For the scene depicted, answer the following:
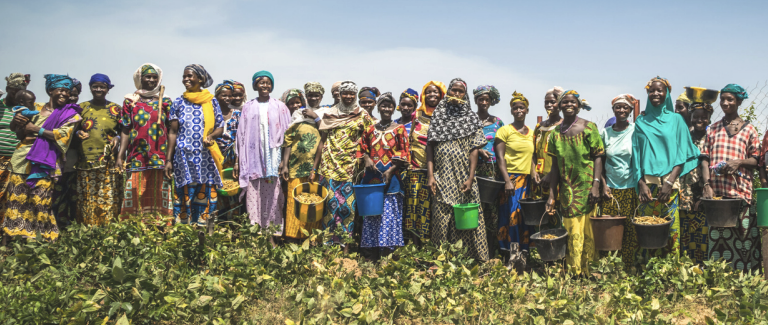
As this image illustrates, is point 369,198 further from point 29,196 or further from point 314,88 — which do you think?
point 29,196

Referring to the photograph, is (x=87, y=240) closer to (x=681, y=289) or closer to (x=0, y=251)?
(x=0, y=251)

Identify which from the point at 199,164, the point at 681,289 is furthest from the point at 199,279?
the point at 681,289

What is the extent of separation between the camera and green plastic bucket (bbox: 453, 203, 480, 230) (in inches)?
215

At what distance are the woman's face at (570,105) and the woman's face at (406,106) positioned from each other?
1.66m

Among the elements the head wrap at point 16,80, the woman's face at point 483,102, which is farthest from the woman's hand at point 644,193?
the head wrap at point 16,80

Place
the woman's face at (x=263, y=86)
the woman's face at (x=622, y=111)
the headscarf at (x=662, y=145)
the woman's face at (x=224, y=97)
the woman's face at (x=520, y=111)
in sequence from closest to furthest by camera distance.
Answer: the headscarf at (x=662, y=145) < the woman's face at (x=622, y=111) < the woman's face at (x=520, y=111) < the woman's face at (x=263, y=86) < the woman's face at (x=224, y=97)

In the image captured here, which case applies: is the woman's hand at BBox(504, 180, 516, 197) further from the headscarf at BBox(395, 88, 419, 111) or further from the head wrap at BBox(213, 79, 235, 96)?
the head wrap at BBox(213, 79, 235, 96)

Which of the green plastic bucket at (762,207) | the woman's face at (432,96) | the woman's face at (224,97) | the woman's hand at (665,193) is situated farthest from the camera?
the woman's face at (224,97)

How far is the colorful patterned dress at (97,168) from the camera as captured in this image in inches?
252

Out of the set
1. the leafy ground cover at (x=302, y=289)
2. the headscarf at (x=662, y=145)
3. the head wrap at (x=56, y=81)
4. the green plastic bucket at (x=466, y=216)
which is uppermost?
the head wrap at (x=56, y=81)

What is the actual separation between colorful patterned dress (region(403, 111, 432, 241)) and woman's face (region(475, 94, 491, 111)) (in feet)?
2.62

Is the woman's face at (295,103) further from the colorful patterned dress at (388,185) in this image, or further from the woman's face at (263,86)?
the colorful patterned dress at (388,185)

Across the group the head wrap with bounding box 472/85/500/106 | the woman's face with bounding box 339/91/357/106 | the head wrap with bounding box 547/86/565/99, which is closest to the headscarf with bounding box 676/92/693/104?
the head wrap with bounding box 547/86/565/99

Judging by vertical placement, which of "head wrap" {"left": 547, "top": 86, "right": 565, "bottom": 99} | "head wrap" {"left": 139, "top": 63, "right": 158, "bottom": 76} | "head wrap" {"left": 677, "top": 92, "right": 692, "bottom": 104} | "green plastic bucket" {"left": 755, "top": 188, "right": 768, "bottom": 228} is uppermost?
"head wrap" {"left": 139, "top": 63, "right": 158, "bottom": 76}
